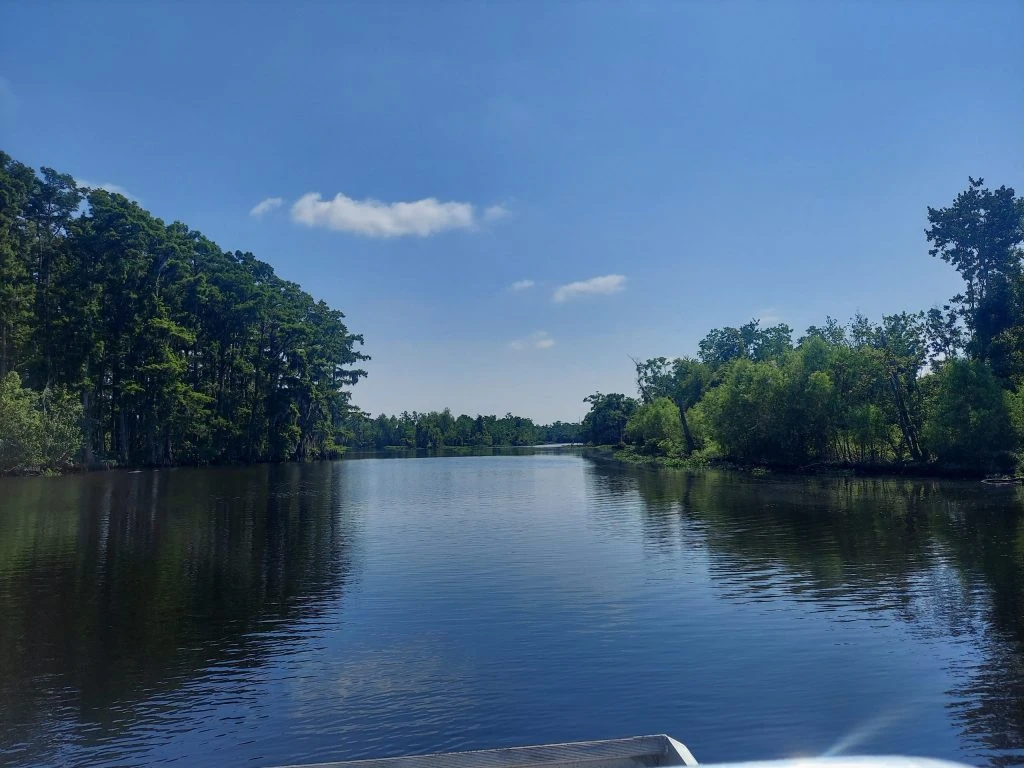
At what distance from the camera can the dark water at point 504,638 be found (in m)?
10.6

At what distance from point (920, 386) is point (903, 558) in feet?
162

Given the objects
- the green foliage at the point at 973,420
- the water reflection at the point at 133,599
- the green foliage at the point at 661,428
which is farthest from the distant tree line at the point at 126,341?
the green foliage at the point at 973,420

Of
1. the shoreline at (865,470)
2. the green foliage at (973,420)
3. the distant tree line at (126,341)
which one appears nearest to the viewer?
the green foliage at (973,420)

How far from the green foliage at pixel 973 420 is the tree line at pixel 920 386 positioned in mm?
79

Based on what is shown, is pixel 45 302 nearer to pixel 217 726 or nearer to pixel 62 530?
pixel 62 530

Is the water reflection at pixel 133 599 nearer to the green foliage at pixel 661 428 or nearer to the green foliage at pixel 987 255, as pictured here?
the green foliage at pixel 987 255

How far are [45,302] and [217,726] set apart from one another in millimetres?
83803

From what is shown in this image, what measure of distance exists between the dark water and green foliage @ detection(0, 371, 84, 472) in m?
36.1

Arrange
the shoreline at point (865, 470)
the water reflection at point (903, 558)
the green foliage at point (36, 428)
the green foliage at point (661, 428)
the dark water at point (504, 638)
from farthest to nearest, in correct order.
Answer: the green foliage at point (661, 428) → the green foliage at point (36, 428) → the shoreline at point (865, 470) → the water reflection at point (903, 558) → the dark water at point (504, 638)

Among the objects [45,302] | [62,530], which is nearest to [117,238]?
[45,302]

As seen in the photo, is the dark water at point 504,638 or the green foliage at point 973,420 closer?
the dark water at point 504,638

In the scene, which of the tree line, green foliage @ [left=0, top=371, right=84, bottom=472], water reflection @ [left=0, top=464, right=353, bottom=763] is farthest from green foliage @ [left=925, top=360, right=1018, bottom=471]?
green foliage @ [left=0, top=371, right=84, bottom=472]

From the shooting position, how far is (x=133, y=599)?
19.1 meters

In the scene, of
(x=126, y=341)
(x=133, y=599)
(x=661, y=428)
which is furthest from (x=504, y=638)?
(x=661, y=428)
